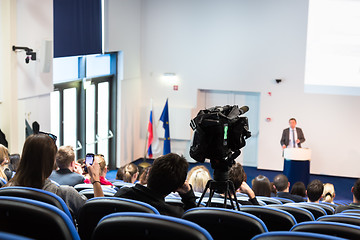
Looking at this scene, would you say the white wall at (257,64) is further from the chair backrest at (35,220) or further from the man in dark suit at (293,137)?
the chair backrest at (35,220)

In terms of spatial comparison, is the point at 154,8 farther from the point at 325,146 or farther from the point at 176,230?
the point at 176,230

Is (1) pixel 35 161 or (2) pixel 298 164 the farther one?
(2) pixel 298 164

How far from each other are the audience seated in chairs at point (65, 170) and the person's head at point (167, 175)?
6.34ft

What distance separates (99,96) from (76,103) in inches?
42.4

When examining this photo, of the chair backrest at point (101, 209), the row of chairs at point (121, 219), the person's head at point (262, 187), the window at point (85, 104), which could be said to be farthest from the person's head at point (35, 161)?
the window at point (85, 104)

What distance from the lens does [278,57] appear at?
12328 mm

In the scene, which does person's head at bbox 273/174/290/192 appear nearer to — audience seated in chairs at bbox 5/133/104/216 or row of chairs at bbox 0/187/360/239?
row of chairs at bbox 0/187/360/239

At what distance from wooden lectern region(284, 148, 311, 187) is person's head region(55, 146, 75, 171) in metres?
6.68

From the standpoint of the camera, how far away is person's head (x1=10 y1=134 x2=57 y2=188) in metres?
3.01

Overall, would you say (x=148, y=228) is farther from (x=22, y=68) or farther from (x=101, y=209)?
(x=22, y=68)

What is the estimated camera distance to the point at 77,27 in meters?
9.80

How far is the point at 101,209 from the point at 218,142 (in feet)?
3.50


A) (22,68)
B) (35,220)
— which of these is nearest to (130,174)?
(22,68)

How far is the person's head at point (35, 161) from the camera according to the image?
9.88ft
